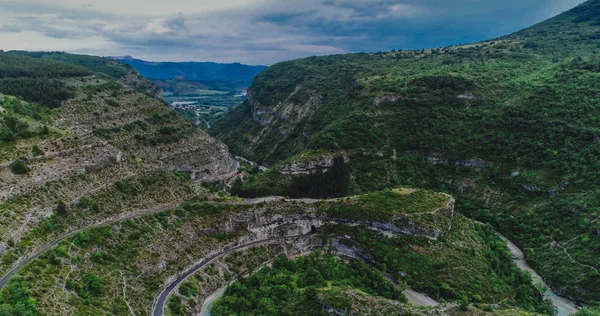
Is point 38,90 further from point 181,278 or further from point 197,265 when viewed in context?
point 181,278

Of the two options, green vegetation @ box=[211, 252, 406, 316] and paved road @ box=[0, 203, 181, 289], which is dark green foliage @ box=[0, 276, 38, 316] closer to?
paved road @ box=[0, 203, 181, 289]

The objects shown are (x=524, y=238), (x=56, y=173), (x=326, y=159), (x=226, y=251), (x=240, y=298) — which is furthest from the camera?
(x=326, y=159)

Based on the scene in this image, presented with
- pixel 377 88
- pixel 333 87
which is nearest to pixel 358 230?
pixel 377 88

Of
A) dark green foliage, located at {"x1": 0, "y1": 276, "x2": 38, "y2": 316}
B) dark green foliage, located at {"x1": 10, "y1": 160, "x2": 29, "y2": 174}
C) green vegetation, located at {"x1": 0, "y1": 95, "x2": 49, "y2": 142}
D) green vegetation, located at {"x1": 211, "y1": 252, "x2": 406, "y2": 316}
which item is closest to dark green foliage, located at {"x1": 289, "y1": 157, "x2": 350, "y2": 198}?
green vegetation, located at {"x1": 211, "y1": 252, "x2": 406, "y2": 316}

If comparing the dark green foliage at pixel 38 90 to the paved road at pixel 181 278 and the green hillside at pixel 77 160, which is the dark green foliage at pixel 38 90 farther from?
the paved road at pixel 181 278

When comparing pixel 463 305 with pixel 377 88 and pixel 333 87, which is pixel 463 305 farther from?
pixel 333 87
